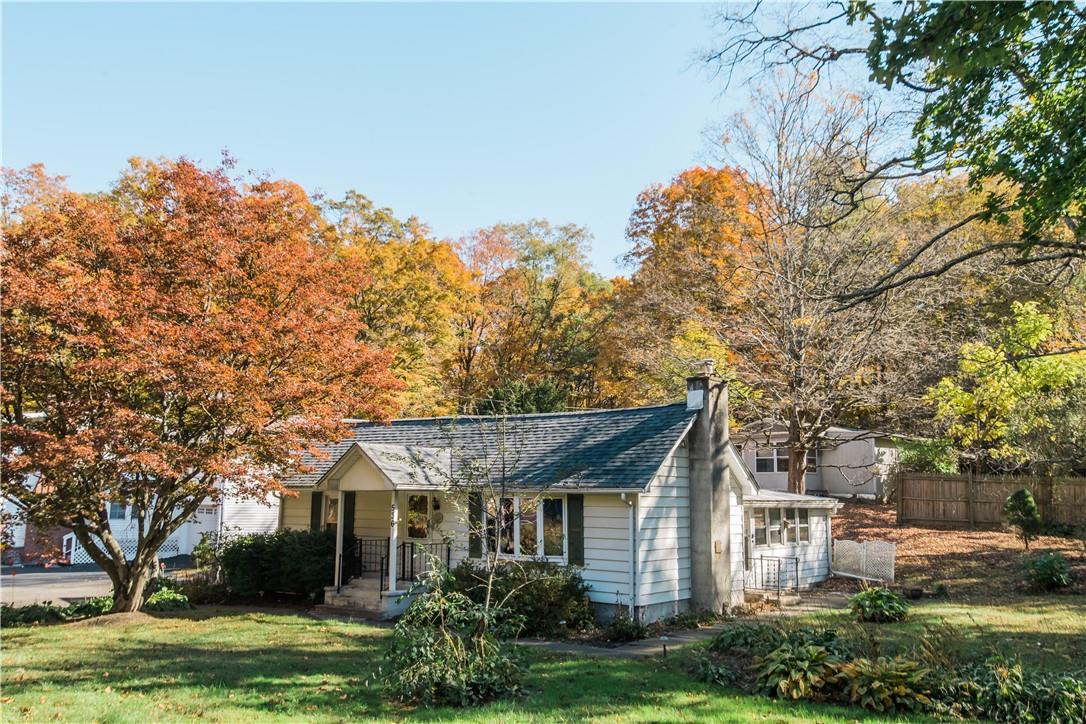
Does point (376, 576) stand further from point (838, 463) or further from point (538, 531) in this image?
point (838, 463)

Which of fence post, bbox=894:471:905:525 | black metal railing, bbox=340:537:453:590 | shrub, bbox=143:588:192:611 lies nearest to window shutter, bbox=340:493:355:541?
black metal railing, bbox=340:537:453:590

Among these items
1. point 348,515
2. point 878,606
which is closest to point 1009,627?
point 878,606

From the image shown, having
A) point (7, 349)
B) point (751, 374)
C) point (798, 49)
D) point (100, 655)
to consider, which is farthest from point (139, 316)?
point (751, 374)

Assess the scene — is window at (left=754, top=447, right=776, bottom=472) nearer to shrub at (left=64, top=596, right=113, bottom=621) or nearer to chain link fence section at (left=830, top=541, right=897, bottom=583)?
chain link fence section at (left=830, top=541, right=897, bottom=583)

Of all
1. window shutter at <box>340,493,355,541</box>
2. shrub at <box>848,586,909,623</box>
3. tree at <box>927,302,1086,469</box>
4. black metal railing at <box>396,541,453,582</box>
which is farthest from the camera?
window shutter at <box>340,493,355,541</box>

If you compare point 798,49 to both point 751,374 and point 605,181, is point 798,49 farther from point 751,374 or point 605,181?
point 751,374

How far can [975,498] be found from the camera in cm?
2503

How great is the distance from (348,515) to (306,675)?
9.77 meters

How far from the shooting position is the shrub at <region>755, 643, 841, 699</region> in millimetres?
8500

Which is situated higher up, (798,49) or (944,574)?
(798,49)

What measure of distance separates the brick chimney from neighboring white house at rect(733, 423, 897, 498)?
1530 centimetres

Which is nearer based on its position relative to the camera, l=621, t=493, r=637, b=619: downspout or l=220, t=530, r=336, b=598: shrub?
l=621, t=493, r=637, b=619: downspout

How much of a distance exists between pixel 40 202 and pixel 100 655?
24146 millimetres

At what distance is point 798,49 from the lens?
11.3 meters
